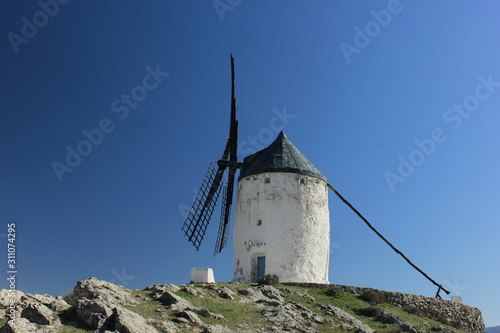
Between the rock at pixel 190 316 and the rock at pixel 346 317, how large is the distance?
16.0ft

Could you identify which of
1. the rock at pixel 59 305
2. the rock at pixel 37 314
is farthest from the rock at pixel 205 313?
the rock at pixel 37 314

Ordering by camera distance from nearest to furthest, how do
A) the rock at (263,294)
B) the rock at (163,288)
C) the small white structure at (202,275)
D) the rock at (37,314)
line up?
the rock at (37,314) < the rock at (163,288) < the rock at (263,294) < the small white structure at (202,275)

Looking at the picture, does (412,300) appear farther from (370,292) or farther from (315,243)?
(315,243)

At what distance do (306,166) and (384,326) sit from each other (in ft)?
29.9

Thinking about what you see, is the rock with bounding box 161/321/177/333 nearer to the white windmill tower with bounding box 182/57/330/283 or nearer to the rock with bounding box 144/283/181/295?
the rock with bounding box 144/283/181/295

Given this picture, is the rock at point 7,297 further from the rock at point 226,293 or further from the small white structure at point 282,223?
the small white structure at point 282,223

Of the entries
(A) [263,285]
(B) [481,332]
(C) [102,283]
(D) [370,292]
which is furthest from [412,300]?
(C) [102,283]

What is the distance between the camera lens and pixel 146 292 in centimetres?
1766

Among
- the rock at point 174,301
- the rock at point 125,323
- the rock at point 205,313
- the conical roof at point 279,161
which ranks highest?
the conical roof at point 279,161

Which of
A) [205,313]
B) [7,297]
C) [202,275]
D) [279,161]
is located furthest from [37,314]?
[279,161]

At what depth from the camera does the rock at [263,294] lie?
18.8m

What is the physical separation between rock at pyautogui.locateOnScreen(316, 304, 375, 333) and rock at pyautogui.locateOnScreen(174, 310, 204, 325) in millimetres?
4878

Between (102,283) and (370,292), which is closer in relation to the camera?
(102,283)

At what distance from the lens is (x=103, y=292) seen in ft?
51.2
